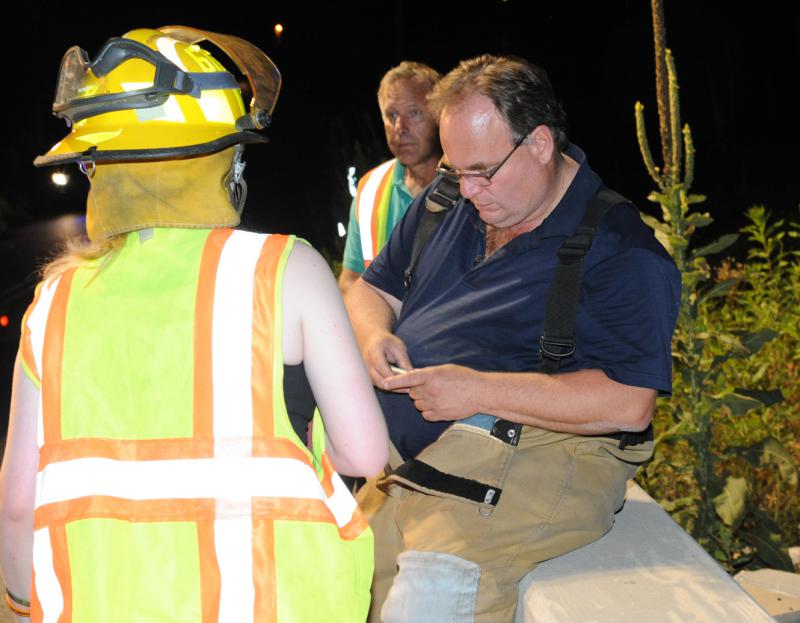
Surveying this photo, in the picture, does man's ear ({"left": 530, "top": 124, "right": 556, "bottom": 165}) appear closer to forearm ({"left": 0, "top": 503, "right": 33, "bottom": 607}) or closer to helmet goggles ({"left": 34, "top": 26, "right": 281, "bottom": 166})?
helmet goggles ({"left": 34, "top": 26, "right": 281, "bottom": 166})

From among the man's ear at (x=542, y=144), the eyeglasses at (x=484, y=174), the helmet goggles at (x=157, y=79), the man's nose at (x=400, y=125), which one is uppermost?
the helmet goggles at (x=157, y=79)

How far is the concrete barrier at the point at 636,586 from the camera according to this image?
2.33 metres

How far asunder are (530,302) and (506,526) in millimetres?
609

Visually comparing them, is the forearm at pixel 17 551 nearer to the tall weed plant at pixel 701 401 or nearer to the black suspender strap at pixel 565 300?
the black suspender strap at pixel 565 300

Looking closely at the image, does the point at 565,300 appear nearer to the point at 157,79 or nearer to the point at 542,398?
the point at 542,398

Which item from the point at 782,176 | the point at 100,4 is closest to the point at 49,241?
the point at 100,4

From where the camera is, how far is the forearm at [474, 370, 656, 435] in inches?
98.8

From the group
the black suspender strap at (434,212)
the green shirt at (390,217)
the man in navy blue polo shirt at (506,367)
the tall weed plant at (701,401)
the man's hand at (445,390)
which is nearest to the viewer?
the man in navy blue polo shirt at (506,367)

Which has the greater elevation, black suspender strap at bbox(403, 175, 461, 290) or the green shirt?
black suspender strap at bbox(403, 175, 461, 290)

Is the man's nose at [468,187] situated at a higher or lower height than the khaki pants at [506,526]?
higher

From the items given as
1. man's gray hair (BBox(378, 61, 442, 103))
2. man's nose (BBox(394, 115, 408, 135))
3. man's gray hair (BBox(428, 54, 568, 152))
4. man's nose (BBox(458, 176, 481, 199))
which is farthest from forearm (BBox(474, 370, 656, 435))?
man's gray hair (BBox(378, 61, 442, 103))

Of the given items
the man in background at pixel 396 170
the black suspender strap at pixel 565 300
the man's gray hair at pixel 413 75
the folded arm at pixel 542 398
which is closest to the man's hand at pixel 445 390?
the folded arm at pixel 542 398

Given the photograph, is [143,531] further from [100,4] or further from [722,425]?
[100,4]

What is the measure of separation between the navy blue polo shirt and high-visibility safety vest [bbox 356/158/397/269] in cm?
115
